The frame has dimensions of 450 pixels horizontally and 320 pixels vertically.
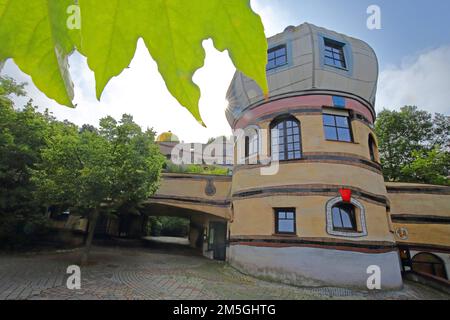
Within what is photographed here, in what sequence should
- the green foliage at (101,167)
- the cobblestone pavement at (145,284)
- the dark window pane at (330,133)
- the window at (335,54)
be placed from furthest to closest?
the window at (335,54) < the dark window pane at (330,133) < the green foliage at (101,167) < the cobblestone pavement at (145,284)

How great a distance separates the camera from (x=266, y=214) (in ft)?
28.3

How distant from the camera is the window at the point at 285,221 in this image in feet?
27.1

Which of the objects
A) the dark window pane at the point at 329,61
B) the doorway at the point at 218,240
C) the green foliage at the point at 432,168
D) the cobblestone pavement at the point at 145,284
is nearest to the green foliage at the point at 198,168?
the doorway at the point at 218,240

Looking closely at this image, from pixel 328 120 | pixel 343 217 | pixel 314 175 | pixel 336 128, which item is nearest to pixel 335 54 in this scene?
pixel 328 120

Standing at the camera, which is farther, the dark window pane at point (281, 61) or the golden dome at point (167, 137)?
the golden dome at point (167, 137)

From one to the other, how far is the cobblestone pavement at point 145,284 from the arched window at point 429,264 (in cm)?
167

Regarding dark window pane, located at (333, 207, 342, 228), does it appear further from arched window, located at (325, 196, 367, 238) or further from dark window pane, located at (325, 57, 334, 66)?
dark window pane, located at (325, 57, 334, 66)

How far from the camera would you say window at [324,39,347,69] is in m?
9.26

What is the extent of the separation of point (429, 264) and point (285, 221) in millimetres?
6945

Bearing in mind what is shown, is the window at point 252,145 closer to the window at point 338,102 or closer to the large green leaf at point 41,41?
the window at point 338,102

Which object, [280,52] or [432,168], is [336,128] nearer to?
[280,52]

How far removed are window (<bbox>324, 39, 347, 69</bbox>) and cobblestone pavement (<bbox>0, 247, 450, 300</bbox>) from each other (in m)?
7.85
